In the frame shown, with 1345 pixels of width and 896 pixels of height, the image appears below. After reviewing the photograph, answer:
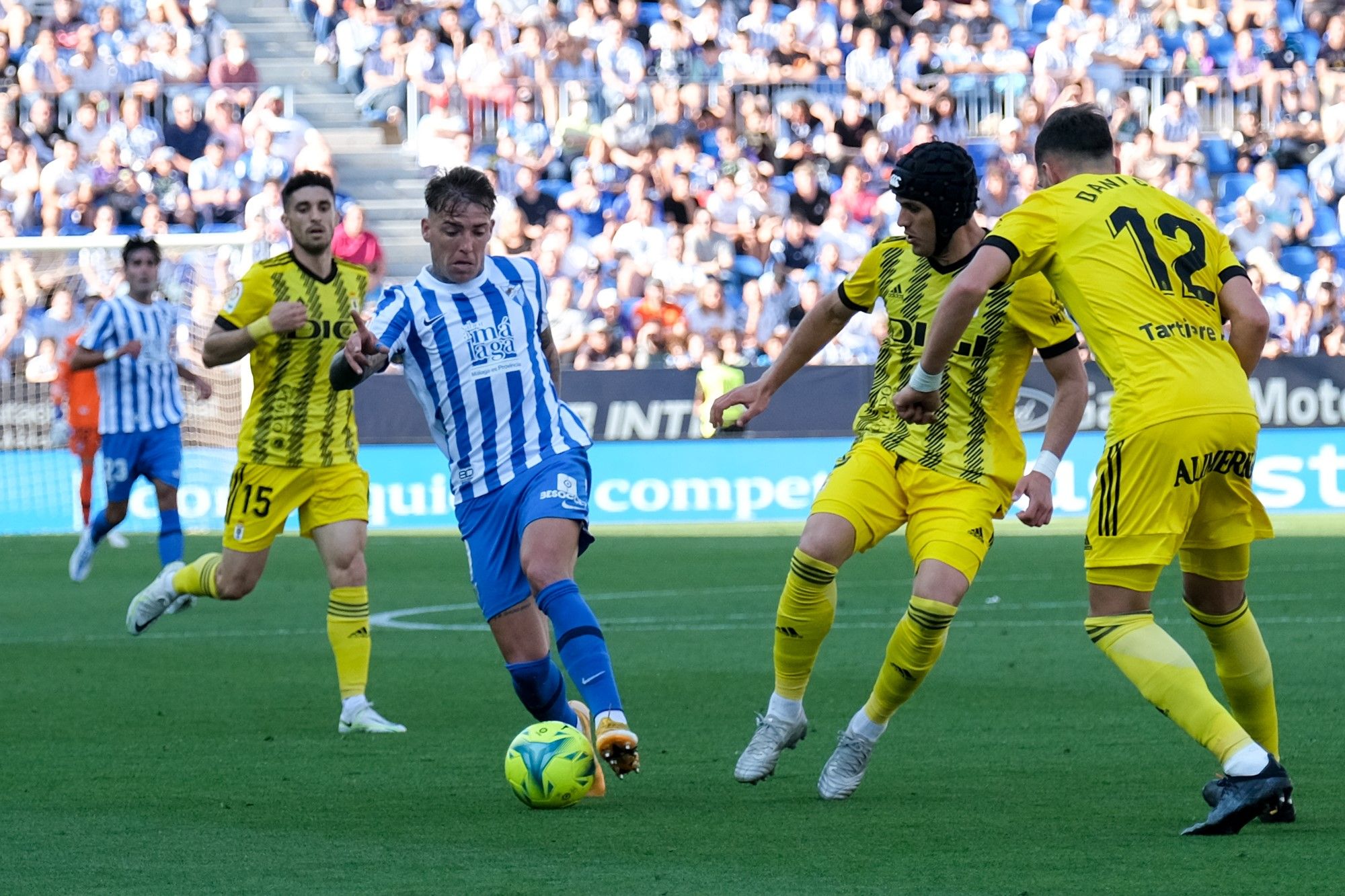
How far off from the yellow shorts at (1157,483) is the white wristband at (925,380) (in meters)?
0.48

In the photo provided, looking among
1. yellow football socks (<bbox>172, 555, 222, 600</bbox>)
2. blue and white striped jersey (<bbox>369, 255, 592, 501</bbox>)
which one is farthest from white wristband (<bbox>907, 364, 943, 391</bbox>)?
yellow football socks (<bbox>172, 555, 222, 600</bbox>)

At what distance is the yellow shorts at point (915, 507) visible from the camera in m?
6.16

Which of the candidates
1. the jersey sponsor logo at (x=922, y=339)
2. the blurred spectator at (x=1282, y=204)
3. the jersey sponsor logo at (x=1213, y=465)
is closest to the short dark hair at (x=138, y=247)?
the jersey sponsor logo at (x=922, y=339)

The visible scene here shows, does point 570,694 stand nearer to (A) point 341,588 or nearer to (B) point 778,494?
(A) point 341,588

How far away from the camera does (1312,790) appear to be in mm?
5961

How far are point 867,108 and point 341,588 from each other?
16826 mm

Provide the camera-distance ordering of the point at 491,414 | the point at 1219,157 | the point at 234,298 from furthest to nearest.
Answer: the point at 1219,157 → the point at 234,298 → the point at 491,414

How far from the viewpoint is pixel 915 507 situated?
6312 mm

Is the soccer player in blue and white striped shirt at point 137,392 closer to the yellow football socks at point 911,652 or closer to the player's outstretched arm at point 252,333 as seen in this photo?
the player's outstretched arm at point 252,333

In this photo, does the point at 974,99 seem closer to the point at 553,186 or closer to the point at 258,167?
the point at 553,186

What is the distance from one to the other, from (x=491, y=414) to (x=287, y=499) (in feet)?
7.55

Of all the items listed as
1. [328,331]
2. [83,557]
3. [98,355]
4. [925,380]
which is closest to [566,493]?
[925,380]

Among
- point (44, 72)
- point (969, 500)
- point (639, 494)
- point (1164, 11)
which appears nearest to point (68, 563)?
point (639, 494)

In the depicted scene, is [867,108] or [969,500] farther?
[867,108]
